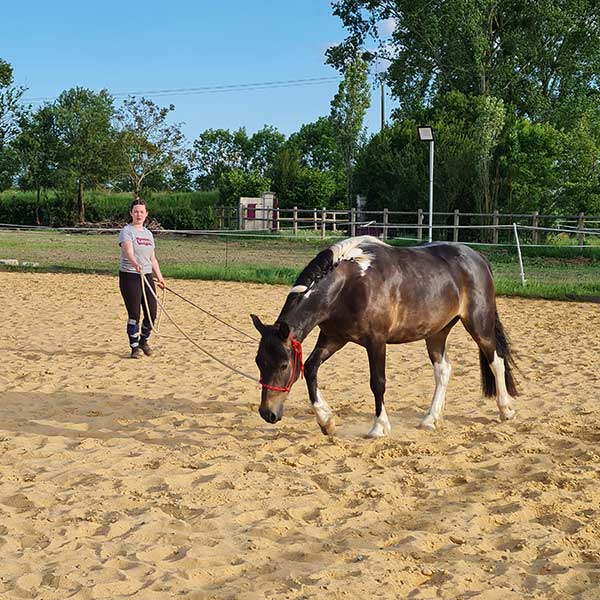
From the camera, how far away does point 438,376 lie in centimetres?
634

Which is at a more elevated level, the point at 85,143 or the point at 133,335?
the point at 85,143

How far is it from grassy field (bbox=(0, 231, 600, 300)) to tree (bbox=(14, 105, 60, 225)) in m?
15.6

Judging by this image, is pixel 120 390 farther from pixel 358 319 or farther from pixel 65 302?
pixel 65 302

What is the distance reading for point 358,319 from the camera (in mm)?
5605

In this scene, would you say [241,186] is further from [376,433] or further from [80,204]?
[376,433]

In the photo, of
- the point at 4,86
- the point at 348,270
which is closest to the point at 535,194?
the point at 4,86

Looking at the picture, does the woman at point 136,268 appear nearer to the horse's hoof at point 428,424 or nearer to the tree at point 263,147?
the horse's hoof at point 428,424

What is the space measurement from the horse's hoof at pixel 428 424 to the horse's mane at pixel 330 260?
52.6 inches

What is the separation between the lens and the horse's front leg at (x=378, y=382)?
568 centimetres

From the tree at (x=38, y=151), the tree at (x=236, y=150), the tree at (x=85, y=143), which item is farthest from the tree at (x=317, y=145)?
the tree at (x=38, y=151)

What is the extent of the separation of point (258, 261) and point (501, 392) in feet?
49.5

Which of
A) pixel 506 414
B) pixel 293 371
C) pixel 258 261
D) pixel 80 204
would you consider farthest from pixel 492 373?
pixel 80 204

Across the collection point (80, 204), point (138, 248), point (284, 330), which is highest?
point (80, 204)

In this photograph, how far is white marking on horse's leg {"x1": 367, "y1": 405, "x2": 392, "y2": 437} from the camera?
5.73 meters
